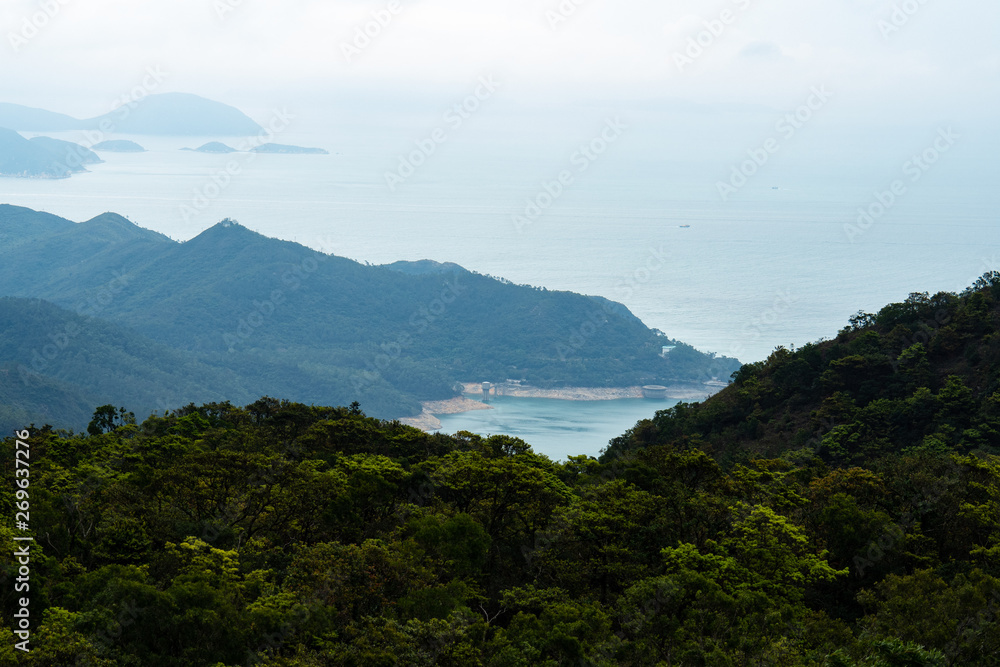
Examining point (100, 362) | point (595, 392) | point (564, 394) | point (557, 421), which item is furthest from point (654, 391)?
point (100, 362)

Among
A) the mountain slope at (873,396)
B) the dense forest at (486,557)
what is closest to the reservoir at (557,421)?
the mountain slope at (873,396)

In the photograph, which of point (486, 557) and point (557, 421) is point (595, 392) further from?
point (486, 557)

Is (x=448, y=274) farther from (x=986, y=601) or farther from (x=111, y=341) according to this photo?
(x=986, y=601)

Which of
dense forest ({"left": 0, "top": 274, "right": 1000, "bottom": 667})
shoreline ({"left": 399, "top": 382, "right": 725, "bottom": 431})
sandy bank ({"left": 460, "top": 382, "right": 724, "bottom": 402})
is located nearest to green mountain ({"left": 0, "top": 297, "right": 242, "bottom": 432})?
shoreline ({"left": 399, "top": 382, "right": 725, "bottom": 431})

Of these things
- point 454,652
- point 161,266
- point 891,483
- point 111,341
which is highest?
point 161,266

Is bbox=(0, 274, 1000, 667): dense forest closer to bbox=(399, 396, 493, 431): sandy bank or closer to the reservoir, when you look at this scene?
the reservoir

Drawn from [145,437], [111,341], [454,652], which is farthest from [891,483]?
[111,341]
